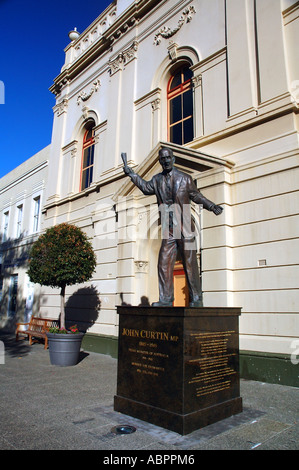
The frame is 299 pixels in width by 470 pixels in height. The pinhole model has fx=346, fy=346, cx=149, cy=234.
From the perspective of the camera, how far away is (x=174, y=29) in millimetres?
11656

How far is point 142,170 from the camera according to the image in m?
10.9

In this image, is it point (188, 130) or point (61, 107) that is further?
point (61, 107)

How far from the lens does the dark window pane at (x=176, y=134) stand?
11312mm

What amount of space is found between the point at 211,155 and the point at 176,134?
302 cm

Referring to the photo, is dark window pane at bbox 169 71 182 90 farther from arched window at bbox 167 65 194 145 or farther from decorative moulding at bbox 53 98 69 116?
decorative moulding at bbox 53 98 69 116

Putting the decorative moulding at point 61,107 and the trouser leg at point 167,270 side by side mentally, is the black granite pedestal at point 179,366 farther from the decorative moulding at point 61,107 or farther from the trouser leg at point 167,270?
the decorative moulding at point 61,107

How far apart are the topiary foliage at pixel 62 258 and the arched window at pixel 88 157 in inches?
A: 195

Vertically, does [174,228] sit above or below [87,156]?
below

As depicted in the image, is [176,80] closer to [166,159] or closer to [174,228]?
[166,159]

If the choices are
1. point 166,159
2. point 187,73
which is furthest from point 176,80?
point 166,159

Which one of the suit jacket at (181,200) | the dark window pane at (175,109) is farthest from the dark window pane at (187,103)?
the suit jacket at (181,200)

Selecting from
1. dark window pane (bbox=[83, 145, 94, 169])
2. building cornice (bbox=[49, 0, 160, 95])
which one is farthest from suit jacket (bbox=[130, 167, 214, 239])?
building cornice (bbox=[49, 0, 160, 95])
